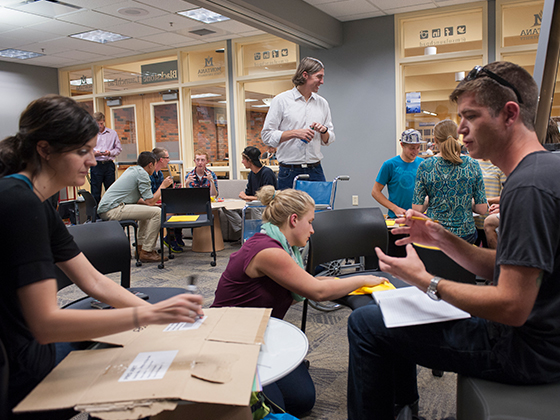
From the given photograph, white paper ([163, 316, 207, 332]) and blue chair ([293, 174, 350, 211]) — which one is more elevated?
blue chair ([293, 174, 350, 211])

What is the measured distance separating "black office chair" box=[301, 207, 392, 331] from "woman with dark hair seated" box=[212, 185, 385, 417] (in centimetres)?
40

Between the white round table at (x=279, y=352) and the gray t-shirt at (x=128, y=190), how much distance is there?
416 centimetres

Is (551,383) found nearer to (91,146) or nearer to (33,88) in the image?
(91,146)

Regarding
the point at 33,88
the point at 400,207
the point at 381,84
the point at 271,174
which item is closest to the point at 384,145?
the point at 381,84

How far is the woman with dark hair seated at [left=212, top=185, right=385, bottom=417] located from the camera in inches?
66.4

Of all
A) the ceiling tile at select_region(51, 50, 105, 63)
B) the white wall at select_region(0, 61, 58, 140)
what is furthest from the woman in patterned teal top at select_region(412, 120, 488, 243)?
the white wall at select_region(0, 61, 58, 140)

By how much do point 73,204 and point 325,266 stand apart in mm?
4604

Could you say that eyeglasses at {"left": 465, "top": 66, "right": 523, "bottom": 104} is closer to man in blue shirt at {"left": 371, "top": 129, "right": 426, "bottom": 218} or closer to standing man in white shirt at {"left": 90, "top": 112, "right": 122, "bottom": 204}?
man in blue shirt at {"left": 371, "top": 129, "right": 426, "bottom": 218}

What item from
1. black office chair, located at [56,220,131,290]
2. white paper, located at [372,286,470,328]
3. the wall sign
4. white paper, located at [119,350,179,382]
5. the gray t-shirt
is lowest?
white paper, located at [372,286,470,328]

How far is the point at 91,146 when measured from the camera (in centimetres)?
126

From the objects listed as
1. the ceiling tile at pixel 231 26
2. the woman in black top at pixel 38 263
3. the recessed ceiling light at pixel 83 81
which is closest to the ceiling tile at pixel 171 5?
the ceiling tile at pixel 231 26

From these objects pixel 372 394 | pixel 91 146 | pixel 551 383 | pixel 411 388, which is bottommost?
pixel 411 388

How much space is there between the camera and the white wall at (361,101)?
6477 millimetres

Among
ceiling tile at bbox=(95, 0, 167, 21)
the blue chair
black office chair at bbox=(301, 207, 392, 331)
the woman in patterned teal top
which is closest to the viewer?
black office chair at bbox=(301, 207, 392, 331)
